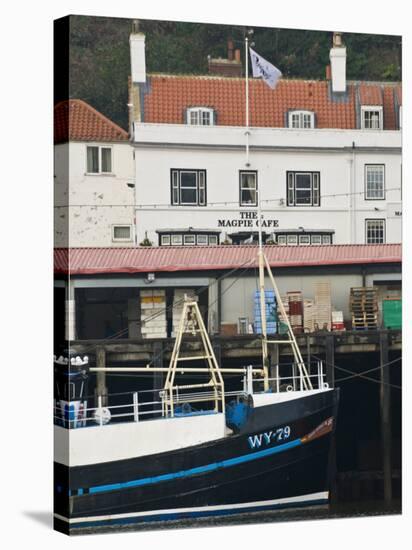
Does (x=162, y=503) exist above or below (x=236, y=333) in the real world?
below

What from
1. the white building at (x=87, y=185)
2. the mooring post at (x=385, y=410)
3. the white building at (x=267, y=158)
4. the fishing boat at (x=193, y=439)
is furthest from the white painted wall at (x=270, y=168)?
the mooring post at (x=385, y=410)

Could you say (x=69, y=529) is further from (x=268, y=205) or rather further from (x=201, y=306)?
(x=268, y=205)

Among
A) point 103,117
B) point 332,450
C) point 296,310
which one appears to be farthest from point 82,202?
point 332,450

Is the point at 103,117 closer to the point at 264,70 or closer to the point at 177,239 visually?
the point at 177,239

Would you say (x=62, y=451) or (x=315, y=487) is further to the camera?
(x=315, y=487)

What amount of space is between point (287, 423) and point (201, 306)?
2525 mm

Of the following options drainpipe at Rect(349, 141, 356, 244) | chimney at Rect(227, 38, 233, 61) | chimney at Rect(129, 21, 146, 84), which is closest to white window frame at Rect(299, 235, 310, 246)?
drainpipe at Rect(349, 141, 356, 244)

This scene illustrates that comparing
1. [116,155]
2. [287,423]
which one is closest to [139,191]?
[116,155]

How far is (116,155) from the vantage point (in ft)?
86.9

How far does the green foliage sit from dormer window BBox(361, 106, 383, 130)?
0.55 meters

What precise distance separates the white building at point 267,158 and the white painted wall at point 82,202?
63 cm

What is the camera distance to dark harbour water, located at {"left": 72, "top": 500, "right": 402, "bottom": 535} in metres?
26.0

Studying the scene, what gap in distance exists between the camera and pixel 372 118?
28.1m

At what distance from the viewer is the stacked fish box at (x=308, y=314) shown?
27.7 meters
